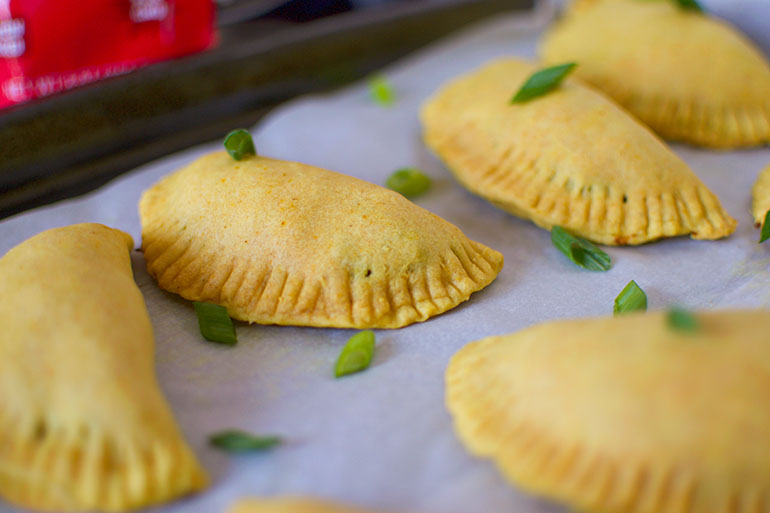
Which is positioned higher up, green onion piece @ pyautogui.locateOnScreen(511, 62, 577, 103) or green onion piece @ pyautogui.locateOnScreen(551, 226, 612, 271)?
green onion piece @ pyautogui.locateOnScreen(511, 62, 577, 103)

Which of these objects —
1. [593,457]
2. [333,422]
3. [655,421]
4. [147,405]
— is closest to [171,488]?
[147,405]

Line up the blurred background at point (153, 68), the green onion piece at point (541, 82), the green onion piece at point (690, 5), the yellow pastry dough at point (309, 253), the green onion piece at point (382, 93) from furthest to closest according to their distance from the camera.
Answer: the green onion piece at point (382, 93), the green onion piece at point (690, 5), the green onion piece at point (541, 82), the blurred background at point (153, 68), the yellow pastry dough at point (309, 253)

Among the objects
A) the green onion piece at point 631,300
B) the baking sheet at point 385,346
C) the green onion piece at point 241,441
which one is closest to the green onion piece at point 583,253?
the baking sheet at point 385,346

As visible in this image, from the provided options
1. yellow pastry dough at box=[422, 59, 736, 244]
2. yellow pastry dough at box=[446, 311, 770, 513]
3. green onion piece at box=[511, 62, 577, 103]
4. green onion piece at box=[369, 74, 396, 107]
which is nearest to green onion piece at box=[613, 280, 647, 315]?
yellow pastry dough at box=[422, 59, 736, 244]

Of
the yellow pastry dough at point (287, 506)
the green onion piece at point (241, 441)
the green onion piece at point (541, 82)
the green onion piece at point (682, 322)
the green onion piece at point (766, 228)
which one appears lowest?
the green onion piece at point (241, 441)

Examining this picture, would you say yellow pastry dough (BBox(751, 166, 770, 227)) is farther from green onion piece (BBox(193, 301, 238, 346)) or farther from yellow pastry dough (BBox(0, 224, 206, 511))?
yellow pastry dough (BBox(0, 224, 206, 511))

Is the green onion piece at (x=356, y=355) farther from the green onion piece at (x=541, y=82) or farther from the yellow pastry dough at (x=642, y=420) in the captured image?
the green onion piece at (x=541, y=82)

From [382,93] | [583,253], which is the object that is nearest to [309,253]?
[583,253]

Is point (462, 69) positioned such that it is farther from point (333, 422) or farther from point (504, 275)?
point (333, 422)
